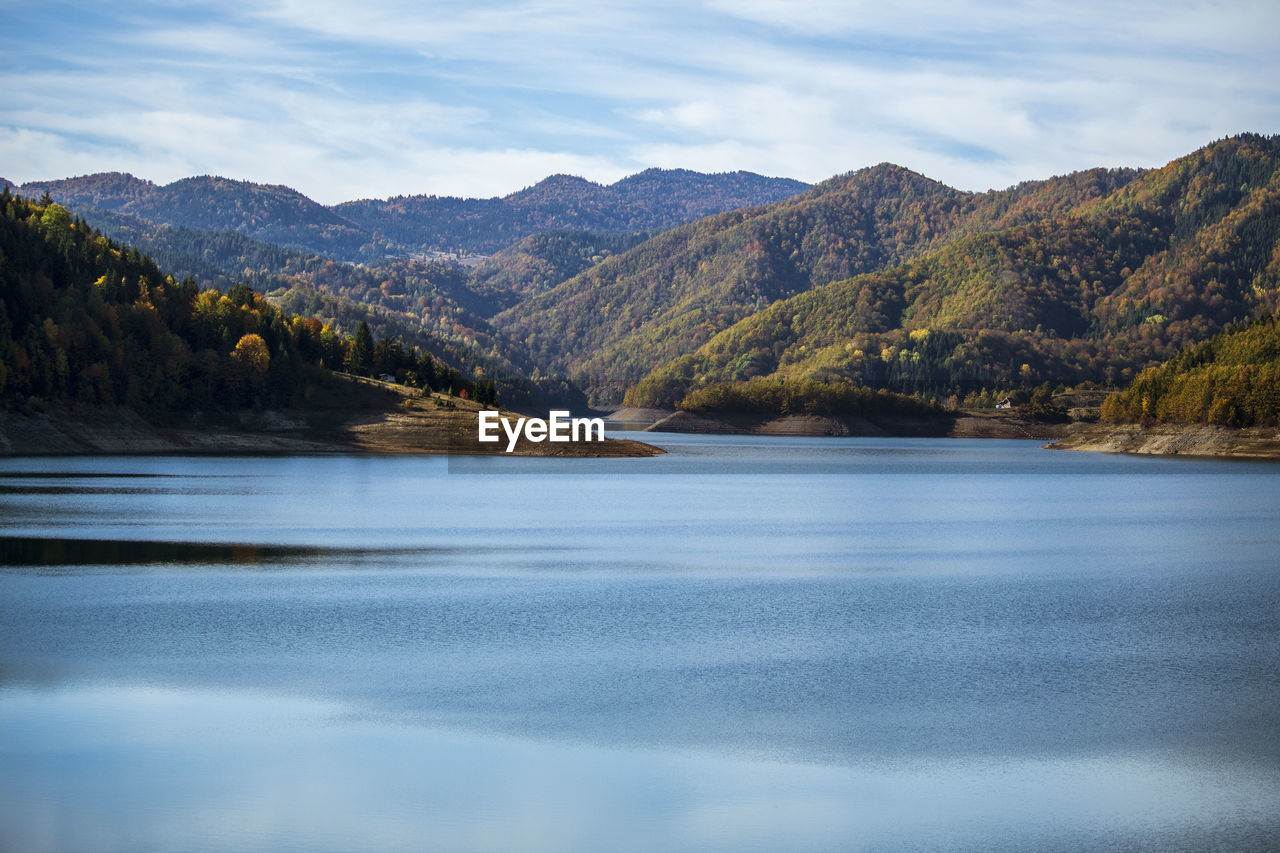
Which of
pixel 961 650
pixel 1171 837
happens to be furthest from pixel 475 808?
pixel 961 650

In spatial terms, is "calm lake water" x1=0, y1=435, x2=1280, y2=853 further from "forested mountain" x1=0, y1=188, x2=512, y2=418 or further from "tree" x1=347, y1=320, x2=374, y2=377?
"tree" x1=347, y1=320, x2=374, y2=377

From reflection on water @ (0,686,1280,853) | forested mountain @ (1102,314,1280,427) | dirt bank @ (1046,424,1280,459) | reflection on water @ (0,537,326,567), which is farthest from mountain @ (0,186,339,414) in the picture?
dirt bank @ (1046,424,1280,459)

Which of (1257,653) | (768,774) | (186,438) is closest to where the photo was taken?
(768,774)

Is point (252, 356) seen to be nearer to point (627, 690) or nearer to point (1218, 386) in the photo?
point (1218, 386)

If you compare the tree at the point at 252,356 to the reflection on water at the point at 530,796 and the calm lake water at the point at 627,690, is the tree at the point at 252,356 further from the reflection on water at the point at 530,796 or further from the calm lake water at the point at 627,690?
the reflection on water at the point at 530,796

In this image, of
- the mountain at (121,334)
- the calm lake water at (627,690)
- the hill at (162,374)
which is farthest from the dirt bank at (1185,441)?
the mountain at (121,334)

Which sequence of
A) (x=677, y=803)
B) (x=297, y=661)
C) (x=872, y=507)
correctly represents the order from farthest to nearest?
(x=872, y=507), (x=297, y=661), (x=677, y=803)

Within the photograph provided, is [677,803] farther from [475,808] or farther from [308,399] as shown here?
[308,399]
